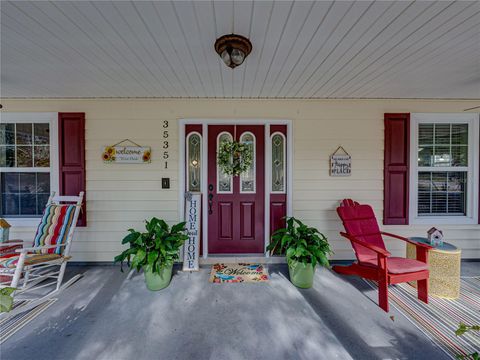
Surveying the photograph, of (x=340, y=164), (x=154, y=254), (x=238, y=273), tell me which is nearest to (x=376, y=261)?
(x=340, y=164)

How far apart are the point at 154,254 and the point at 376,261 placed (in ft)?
8.15

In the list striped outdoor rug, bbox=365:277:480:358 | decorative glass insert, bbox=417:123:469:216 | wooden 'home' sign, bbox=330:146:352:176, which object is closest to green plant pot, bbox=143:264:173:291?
striped outdoor rug, bbox=365:277:480:358

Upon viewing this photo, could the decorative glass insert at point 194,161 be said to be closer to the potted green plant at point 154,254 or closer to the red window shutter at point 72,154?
the potted green plant at point 154,254

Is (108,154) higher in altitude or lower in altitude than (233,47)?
lower

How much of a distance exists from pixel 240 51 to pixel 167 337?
2469mm

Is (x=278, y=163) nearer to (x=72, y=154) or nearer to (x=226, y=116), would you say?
(x=226, y=116)

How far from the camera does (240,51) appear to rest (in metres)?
1.83

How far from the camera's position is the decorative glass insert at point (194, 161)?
11.0 ft

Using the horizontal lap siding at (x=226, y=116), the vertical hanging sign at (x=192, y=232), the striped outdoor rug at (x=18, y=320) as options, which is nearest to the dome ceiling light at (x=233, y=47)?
the horizontal lap siding at (x=226, y=116)

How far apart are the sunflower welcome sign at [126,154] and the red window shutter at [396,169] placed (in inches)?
138

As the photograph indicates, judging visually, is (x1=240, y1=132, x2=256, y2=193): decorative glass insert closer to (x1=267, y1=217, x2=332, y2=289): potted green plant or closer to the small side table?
(x1=267, y1=217, x2=332, y2=289): potted green plant

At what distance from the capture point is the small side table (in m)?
2.42

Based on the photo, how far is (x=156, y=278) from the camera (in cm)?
258

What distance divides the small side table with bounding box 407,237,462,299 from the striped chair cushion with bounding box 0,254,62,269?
4.29 meters
